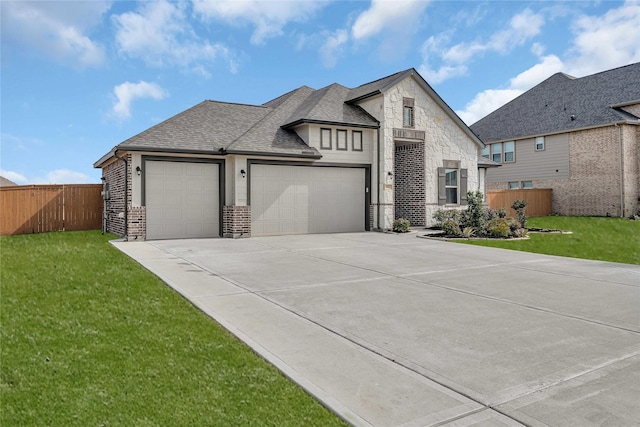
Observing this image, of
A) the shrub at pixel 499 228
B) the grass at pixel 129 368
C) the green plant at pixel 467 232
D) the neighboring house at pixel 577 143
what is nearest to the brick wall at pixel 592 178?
the neighboring house at pixel 577 143

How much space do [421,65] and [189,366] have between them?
61.1 ft

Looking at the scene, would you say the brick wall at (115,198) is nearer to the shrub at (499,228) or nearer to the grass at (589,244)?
the grass at (589,244)

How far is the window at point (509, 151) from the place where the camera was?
103 feet

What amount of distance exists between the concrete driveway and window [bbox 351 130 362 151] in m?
8.71

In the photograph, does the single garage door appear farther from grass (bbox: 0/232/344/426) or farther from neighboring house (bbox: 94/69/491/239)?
grass (bbox: 0/232/344/426)

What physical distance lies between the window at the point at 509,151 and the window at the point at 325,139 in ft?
62.4

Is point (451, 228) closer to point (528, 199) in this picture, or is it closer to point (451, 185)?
point (451, 185)

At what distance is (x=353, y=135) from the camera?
722 inches

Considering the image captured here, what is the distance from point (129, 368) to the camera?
12.7ft

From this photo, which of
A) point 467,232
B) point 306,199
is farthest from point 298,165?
point 467,232

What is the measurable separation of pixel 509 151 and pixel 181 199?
2479 centimetres

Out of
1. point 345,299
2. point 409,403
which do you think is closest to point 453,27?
point 345,299

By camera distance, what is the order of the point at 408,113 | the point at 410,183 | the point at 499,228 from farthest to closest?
1. the point at 410,183
2. the point at 408,113
3. the point at 499,228

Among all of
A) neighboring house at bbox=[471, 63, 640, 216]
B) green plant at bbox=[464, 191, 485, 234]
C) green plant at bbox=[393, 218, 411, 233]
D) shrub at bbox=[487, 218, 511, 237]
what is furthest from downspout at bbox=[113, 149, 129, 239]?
neighboring house at bbox=[471, 63, 640, 216]
